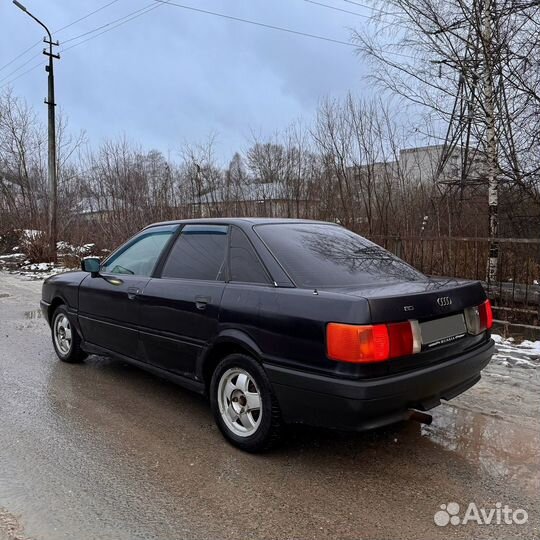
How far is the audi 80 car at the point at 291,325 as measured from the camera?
9.29ft

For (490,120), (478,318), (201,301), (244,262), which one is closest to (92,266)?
(201,301)

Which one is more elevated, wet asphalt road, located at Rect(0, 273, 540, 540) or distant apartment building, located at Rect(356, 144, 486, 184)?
distant apartment building, located at Rect(356, 144, 486, 184)

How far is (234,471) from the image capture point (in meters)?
3.10

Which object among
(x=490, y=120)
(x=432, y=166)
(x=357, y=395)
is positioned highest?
(x=490, y=120)

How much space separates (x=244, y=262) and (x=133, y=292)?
1.29 metres

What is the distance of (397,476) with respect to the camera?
3053mm

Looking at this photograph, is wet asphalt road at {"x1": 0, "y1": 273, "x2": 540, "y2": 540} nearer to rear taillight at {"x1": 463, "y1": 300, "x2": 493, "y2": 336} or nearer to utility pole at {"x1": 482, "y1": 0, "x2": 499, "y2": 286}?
rear taillight at {"x1": 463, "y1": 300, "x2": 493, "y2": 336}

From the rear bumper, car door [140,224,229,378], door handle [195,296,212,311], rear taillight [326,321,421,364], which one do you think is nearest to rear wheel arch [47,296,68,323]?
car door [140,224,229,378]

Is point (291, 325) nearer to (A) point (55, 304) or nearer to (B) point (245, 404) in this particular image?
(B) point (245, 404)

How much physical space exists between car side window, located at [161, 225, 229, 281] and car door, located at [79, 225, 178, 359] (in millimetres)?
208

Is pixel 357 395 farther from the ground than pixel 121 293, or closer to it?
closer to it

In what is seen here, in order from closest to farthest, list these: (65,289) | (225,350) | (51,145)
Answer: (225,350) < (65,289) < (51,145)

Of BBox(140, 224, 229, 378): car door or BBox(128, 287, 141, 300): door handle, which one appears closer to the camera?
BBox(140, 224, 229, 378): car door

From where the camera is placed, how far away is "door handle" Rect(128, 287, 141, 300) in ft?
13.9
